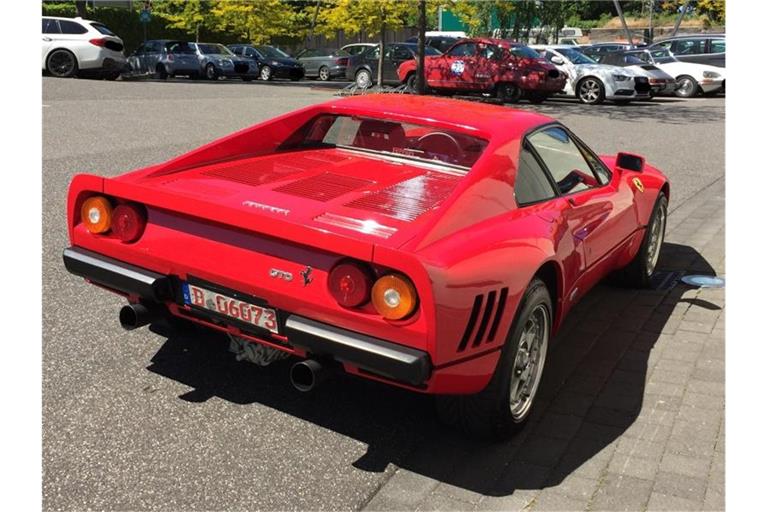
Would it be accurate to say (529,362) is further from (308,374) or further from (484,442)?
(308,374)

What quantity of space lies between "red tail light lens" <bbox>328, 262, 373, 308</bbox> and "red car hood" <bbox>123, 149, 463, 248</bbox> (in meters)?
0.13

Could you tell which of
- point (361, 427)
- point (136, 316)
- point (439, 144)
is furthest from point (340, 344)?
point (439, 144)

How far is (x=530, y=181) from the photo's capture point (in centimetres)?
387

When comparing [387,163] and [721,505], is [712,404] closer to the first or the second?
[721,505]

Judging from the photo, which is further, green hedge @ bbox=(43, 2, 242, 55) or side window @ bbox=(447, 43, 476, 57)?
green hedge @ bbox=(43, 2, 242, 55)

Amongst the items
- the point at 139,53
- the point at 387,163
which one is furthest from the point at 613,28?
the point at 387,163

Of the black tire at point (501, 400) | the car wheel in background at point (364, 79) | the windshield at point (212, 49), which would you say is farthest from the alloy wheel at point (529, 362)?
the windshield at point (212, 49)

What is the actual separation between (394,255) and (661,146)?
1144cm

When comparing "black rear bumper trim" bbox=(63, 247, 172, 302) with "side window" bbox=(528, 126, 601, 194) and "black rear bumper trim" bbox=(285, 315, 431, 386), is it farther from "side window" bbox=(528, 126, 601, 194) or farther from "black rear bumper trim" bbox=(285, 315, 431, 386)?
"side window" bbox=(528, 126, 601, 194)

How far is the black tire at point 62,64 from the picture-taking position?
2095 cm

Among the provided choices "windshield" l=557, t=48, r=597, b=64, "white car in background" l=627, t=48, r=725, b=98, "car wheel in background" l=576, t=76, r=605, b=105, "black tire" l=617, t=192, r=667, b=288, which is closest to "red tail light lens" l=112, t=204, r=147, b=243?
"black tire" l=617, t=192, r=667, b=288

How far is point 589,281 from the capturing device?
4.36m

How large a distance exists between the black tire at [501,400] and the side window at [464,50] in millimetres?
17716

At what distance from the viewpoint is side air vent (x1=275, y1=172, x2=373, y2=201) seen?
140 inches
